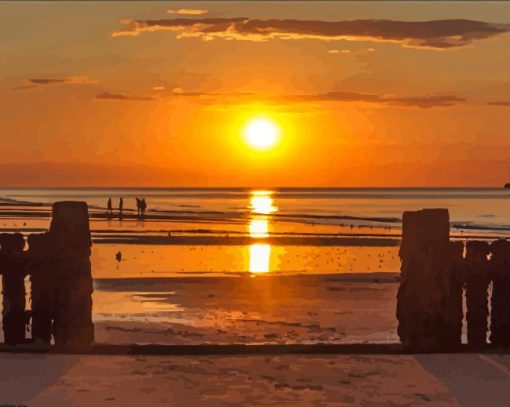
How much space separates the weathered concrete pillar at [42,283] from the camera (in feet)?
32.6

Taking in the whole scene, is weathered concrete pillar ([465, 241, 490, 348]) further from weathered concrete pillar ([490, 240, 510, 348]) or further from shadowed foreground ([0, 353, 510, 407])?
shadowed foreground ([0, 353, 510, 407])

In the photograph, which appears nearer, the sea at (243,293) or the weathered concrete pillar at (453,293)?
the weathered concrete pillar at (453,293)

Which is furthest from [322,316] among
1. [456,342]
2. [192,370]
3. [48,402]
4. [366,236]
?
[366,236]

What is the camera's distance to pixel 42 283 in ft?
32.7

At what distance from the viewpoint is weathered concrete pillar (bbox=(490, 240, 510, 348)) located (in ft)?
32.8

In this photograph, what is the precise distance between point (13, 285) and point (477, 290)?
503 centimetres

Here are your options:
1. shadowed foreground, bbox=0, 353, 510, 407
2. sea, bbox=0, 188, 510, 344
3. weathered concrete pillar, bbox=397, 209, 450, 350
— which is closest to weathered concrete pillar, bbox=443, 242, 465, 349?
weathered concrete pillar, bbox=397, 209, 450, 350

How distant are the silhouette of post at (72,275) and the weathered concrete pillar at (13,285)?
376mm

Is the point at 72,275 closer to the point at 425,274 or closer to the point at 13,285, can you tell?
the point at 13,285

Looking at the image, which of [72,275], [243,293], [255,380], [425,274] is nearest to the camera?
[255,380]

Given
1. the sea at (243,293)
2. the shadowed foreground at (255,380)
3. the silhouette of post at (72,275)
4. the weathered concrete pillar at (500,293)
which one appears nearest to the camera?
the shadowed foreground at (255,380)

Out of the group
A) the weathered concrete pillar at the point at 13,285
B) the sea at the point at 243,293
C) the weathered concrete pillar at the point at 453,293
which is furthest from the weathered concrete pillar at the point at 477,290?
the weathered concrete pillar at the point at 13,285

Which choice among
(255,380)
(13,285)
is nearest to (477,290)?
(255,380)

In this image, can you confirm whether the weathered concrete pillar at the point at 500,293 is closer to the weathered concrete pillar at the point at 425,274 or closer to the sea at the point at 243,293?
the weathered concrete pillar at the point at 425,274
